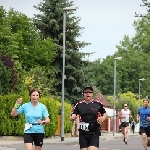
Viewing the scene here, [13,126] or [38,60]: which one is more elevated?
[38,60]

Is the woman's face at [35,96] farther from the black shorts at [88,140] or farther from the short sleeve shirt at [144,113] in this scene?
the short sleeve shirt at [144,113]

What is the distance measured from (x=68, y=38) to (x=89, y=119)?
46388 millimetres

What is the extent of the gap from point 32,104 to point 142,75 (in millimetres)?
108306

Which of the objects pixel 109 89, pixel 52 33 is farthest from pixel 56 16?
pixel 109 89

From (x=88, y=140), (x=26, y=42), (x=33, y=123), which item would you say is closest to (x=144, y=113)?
(x=88, y=140)

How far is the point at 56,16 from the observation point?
60.1 m

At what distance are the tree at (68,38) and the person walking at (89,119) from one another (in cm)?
4489

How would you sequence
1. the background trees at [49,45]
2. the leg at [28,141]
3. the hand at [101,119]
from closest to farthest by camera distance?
1. the hand at [101,119]
2. the leg at [28,141]
3. the background trees at [49,45]

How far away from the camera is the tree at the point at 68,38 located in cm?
5884

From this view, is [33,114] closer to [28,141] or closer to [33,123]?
[33,123]

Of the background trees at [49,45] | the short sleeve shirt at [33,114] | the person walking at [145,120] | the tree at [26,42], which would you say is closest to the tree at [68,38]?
the background trees at [49,45]

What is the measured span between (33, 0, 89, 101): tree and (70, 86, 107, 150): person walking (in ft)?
147

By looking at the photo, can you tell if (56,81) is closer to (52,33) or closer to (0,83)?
(52,33)

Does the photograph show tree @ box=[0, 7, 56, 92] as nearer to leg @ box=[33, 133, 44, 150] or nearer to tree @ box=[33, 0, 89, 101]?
tree @ box=[33, 0, 89, 101]
